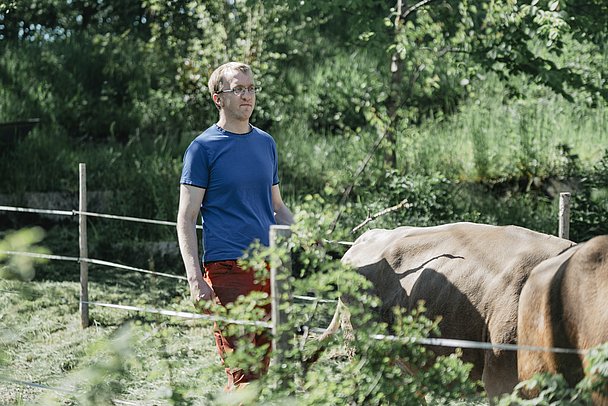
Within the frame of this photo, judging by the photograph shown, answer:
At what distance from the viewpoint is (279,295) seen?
3.42 m

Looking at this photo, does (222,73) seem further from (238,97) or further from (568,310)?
(568,310)

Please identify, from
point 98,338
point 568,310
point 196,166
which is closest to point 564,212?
point 568,310

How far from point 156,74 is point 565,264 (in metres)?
11.2

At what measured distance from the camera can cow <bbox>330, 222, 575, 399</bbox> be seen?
390cm

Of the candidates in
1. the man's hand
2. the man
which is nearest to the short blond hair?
the man

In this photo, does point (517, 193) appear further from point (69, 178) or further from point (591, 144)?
point (69, 178)

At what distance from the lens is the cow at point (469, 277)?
390 cm

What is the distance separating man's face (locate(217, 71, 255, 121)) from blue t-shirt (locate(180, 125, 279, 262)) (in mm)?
104

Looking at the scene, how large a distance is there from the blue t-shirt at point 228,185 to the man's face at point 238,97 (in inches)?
4.1

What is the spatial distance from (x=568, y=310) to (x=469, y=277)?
701mm

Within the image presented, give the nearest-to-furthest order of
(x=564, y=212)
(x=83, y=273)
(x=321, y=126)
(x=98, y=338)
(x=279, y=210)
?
(x=279, y=210)
(x=98, y=338)
(x=564, y=212)
(x=83, y=273)
(x=321, y=126)

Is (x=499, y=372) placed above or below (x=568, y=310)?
below

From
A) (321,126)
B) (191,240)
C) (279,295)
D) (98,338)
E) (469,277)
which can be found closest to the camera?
(279,295)

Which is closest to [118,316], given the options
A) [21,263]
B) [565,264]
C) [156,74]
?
[565,264]
